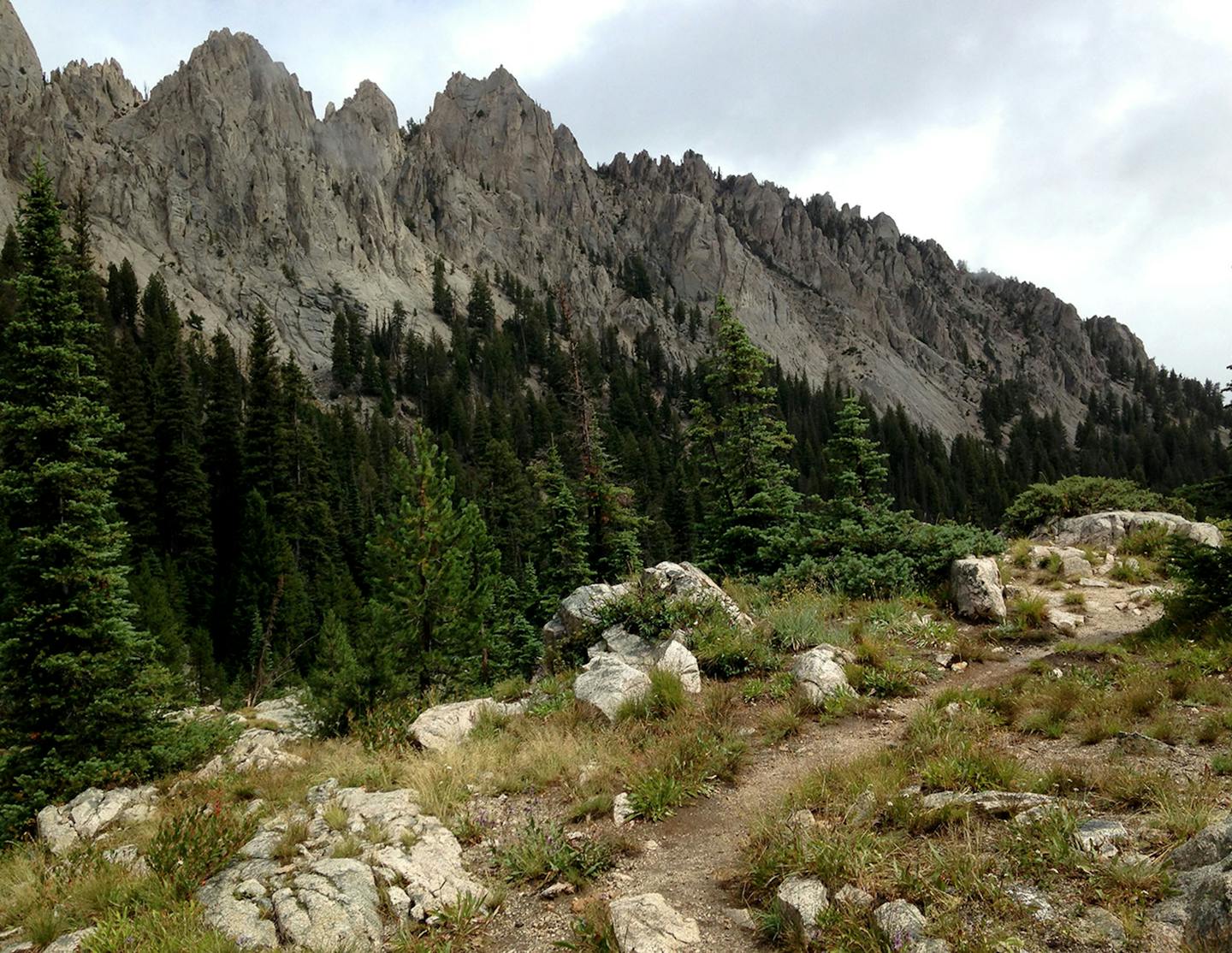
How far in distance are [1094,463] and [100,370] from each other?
18614 centimetres

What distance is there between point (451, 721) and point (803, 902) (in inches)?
276

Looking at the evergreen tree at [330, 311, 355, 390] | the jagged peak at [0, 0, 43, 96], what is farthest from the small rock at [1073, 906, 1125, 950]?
the jagged peak at [0, 0, 43, 96]

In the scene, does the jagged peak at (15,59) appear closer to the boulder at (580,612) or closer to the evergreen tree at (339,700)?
the evergreen tree at (339,700)

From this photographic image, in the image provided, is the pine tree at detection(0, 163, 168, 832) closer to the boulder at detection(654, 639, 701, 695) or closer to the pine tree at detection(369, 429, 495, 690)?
the pine tree at detection(369, 429, 495, 690)

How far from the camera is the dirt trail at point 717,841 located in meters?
5.10

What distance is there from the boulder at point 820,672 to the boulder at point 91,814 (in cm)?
1017

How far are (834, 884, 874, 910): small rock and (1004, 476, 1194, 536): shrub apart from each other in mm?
22045

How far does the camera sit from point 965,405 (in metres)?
179

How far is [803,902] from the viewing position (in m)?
4.66

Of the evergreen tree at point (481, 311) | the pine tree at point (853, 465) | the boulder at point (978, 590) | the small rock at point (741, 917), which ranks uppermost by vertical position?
the evergreen tree at point (481, 311)

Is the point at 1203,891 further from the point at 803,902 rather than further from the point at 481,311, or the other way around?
the point at 481,311

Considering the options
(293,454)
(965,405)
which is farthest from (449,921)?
(965,405)

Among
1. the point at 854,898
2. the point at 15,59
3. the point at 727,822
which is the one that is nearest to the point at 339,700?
the point at 727,822

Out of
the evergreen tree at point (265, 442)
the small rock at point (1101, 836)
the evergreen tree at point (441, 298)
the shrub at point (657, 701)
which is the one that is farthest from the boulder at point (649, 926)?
the evergreen tree at point (441, 298)
